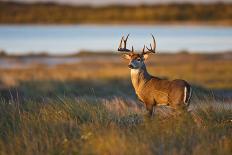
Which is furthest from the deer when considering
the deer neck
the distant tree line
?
the distant tree line

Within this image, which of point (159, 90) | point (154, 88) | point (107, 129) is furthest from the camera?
point (154, 88)

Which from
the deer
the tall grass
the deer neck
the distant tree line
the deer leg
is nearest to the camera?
the tall grass

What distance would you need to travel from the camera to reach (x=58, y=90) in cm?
2542

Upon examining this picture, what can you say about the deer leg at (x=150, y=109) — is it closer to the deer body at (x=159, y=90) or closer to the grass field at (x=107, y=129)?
the deer body at (x=159, y=90)

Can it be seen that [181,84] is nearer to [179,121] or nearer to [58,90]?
[179,121]

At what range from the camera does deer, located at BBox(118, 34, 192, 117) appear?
14750 millimetres

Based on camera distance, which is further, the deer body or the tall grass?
the deer body

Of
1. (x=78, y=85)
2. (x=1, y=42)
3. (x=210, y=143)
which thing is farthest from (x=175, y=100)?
(x=1, y=42)

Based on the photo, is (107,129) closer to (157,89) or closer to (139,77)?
(157,89)

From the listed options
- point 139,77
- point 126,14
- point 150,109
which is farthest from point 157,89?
point 126,14

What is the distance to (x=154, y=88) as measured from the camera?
15336 millimetres

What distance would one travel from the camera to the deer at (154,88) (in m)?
14.8

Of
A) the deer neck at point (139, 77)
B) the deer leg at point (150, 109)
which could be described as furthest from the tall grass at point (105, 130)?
the deer neck at point (139, 77)

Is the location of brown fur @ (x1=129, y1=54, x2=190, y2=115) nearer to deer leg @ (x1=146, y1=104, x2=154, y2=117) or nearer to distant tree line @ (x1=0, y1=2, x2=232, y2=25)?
deer leg @ (x1=146, y1=104, x2=154, y2=117)
